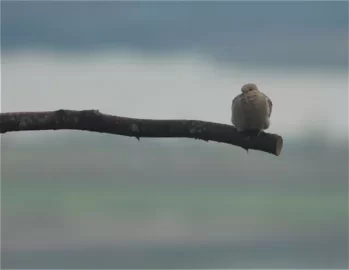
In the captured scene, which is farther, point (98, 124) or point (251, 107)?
point (251, 107)

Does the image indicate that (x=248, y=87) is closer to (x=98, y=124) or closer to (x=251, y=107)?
(x=251, y=107)

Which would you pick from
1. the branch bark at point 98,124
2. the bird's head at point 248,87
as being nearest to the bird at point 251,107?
the bird's head at point 248,87

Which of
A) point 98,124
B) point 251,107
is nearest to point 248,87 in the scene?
point 251,107

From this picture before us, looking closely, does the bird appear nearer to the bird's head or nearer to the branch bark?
the bird's head

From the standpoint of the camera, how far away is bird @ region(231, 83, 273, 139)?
5.16m

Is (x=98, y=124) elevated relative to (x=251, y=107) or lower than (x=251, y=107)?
lower

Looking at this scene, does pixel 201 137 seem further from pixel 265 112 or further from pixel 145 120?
pixel 265 112

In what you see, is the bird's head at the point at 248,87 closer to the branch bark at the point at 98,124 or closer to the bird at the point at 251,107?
the bird at the point at 251,107

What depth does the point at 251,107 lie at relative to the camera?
543 centimetres

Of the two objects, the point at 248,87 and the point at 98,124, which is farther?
the point at 248,87

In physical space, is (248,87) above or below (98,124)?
above

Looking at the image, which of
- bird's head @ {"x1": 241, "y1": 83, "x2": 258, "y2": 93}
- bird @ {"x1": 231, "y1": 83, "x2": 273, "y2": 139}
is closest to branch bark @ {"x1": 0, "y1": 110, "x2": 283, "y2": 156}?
bird @ {"x1": 231, "y1": 83, "x2": 273, "y2": 139}

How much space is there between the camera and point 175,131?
2.69m

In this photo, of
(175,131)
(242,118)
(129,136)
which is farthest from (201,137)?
(242,118)
